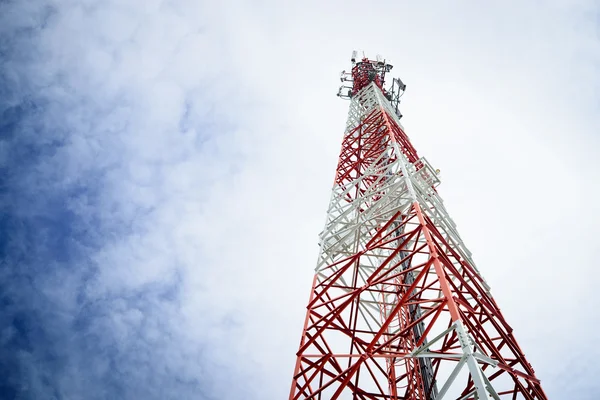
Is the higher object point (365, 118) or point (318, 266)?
point (365, 118)

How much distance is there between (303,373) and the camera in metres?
7.06

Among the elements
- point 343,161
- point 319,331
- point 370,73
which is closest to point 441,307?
point 319,331

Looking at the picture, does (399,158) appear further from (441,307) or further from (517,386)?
(517,386)

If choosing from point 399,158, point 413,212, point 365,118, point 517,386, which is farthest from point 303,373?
point 365,118

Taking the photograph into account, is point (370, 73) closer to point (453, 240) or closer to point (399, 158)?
point (399, 158)

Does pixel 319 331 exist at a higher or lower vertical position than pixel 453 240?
lower

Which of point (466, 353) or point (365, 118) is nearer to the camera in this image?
point (466, 353)

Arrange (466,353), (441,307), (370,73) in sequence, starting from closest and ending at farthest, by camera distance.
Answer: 1. (466,353)
2. (441,307)
3. (370,73)

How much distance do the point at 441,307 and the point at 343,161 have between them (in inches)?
392

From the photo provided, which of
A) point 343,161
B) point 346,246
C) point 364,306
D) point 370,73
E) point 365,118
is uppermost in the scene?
point 370,73

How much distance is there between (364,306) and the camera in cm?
1035

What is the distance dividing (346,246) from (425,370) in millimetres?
3943

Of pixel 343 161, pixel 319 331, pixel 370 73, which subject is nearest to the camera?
pixel 319 331

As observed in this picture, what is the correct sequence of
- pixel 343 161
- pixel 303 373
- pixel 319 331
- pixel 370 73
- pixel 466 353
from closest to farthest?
1. pixel 466 353
2. pixel 303 373
3. pixel 319 331
4. pixel 343 161
5. pixel 370 73
